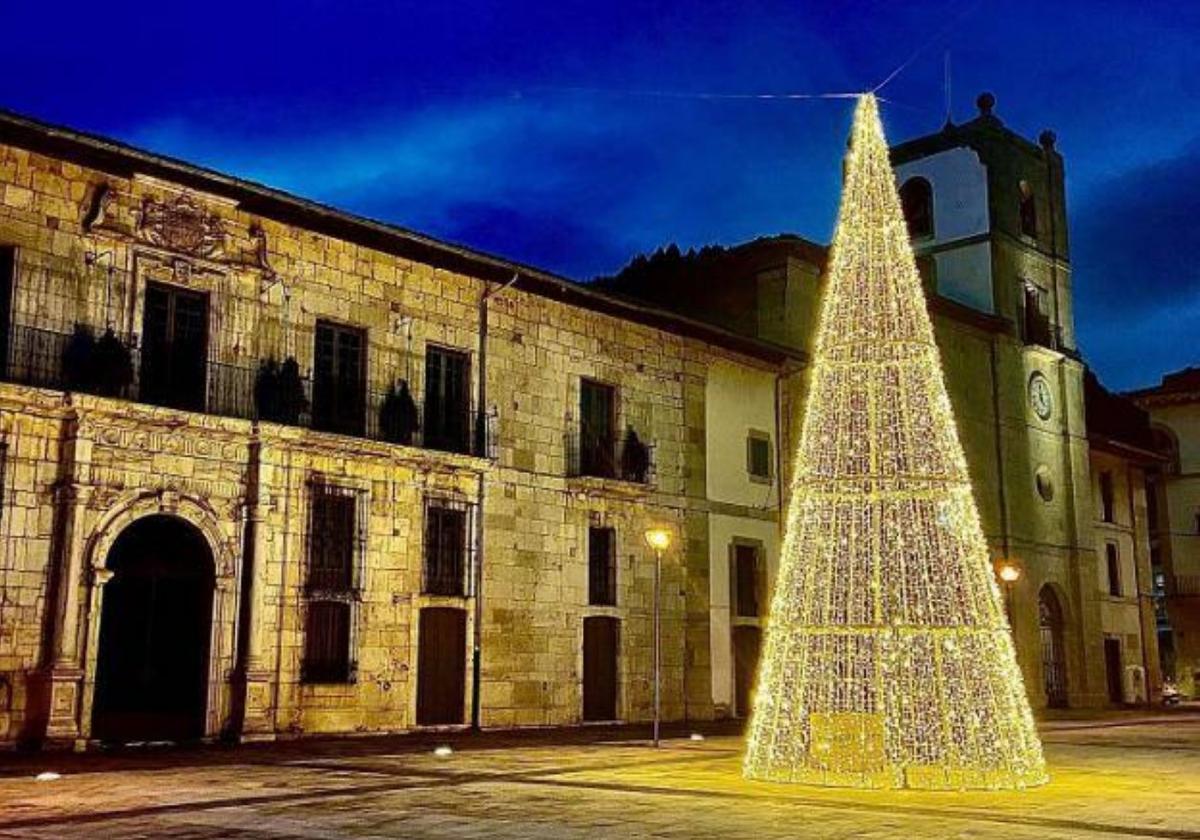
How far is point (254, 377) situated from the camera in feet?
63.9

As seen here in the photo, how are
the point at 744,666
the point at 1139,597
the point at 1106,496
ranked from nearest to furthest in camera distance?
the point at 744,666, the point at 1139,597, the point at 1106,496

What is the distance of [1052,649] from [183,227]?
27.3m

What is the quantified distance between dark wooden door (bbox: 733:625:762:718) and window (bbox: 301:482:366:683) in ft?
31.2

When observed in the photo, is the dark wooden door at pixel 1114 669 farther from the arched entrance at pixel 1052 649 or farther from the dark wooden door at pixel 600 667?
the dark wooden door at pixel 600 667

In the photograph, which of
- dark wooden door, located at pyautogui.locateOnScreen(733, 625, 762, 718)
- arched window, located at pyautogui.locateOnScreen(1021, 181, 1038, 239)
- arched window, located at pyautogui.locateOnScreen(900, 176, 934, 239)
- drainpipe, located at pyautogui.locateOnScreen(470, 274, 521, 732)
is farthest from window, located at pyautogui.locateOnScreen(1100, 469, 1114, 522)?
drainpipe, located at pyautogui.locateOnScreen(470, 274, 521, 732)

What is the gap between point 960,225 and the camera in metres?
36.4

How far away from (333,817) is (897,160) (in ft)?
107

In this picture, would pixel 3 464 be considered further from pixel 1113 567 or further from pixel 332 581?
pixel 1113 567

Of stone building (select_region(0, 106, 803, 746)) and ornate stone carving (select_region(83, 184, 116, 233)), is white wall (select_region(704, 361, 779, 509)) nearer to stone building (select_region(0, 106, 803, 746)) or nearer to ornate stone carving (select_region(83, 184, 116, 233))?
stone building (select_region(0, 106, 803, 746))

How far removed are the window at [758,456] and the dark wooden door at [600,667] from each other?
5457 mm

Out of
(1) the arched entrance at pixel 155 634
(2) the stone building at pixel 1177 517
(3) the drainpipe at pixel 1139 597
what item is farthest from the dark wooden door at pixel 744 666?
(2) the stone building at pixel 1177 517

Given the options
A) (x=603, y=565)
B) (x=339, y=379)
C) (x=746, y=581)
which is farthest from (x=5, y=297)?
(x=746, y=581)

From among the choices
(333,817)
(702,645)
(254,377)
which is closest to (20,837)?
(333,817)

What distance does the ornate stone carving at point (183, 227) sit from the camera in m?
18.8
